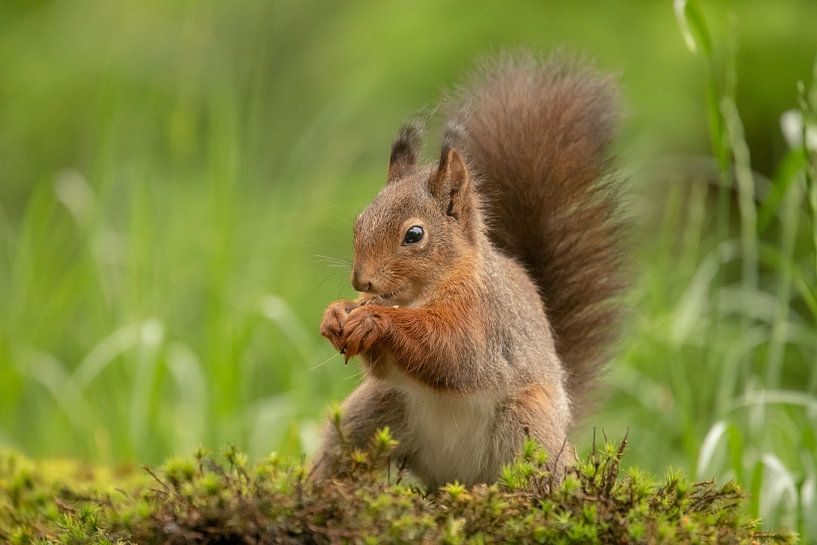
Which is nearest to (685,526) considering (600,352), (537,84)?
(600,352)

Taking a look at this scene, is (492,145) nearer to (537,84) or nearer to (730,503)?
(537,84)

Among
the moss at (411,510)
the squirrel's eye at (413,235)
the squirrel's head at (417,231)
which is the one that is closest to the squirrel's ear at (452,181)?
the squirrel's head at (417,231)

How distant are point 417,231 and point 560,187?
2.03ft

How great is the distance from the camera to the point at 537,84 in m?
2.89

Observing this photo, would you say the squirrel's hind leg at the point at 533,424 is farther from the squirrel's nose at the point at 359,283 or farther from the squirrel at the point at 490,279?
the squirrel's nose at the point at 359,283

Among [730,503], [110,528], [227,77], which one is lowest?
[110,528]

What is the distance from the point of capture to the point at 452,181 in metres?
2.46

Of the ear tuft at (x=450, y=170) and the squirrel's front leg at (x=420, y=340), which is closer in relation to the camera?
the squirrel's front leg at (x=420, y=340)

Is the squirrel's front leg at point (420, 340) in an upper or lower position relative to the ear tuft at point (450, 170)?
lower

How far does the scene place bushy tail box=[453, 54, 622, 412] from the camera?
112 inches

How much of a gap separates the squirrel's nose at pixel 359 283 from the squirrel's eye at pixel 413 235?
5.2 inches

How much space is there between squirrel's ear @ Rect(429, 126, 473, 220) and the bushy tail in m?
0.35

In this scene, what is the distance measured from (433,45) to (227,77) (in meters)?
1.94

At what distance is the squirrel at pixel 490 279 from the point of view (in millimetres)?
2312
